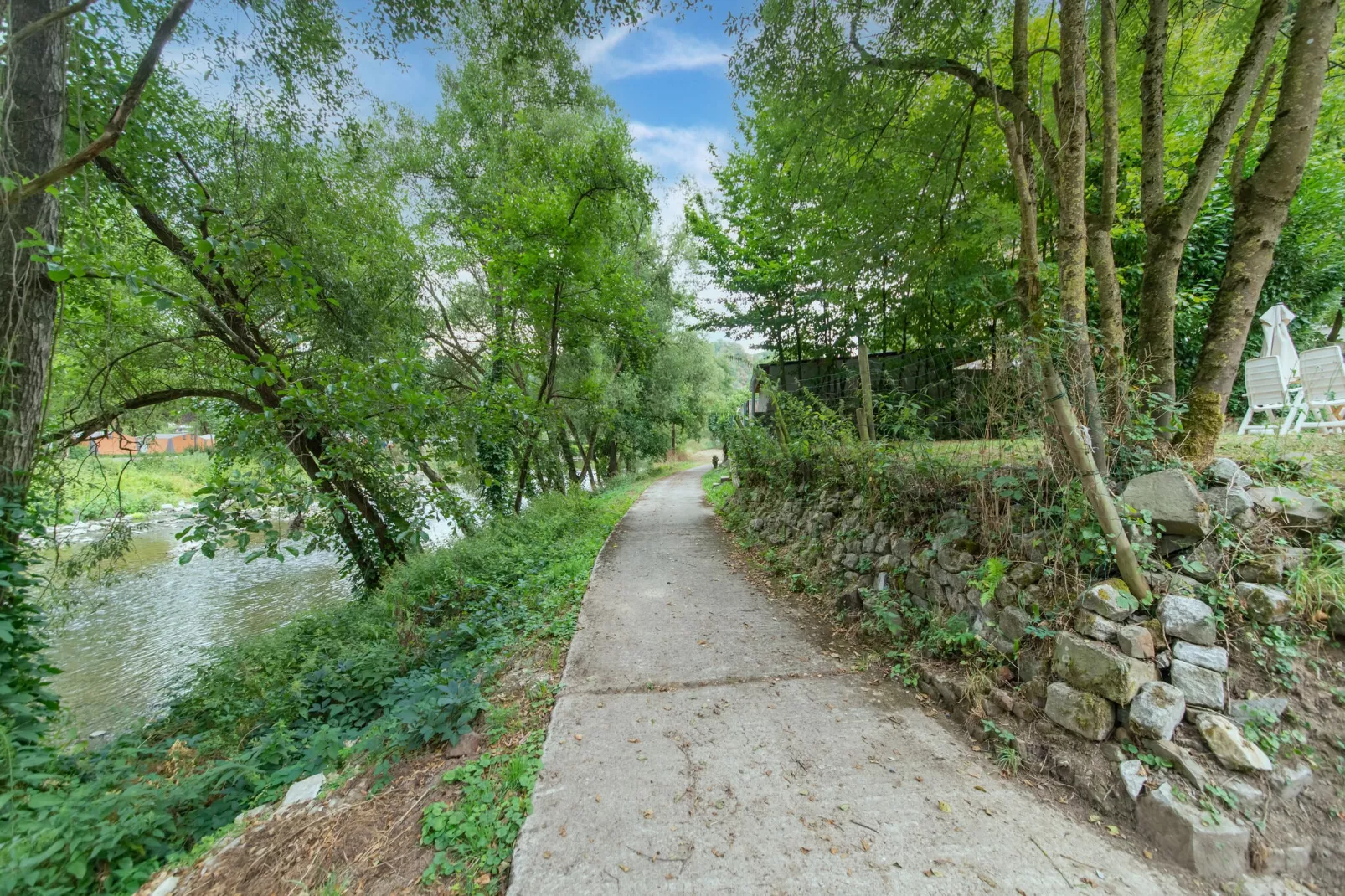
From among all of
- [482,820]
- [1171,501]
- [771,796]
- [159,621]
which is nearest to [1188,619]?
[1171,501]

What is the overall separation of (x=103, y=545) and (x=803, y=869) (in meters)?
7.49

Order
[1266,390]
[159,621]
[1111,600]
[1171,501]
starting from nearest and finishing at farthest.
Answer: [1111,600] → [1171,501] → [1266,390] → [159,621]

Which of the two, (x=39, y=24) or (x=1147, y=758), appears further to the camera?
(x=39, y=24)

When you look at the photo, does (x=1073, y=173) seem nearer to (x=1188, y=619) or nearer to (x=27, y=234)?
(x=1188, y=619)

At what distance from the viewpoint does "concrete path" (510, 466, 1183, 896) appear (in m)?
1.81

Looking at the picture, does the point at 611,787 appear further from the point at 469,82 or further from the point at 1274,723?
the point at 469,82

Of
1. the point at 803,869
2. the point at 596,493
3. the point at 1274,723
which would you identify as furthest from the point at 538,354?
the point at 1274,723

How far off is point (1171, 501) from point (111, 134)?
21.2ft

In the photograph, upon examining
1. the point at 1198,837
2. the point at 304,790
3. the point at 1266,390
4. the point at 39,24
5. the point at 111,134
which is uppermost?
the point at 39,24

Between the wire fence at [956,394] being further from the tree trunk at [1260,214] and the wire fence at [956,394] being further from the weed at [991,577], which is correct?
the tree trunk at [1260,214]

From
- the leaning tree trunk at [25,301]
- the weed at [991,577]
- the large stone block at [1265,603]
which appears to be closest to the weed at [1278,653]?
the large stone block at [1265,603]

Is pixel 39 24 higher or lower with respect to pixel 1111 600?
higher

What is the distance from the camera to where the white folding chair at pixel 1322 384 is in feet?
12.1

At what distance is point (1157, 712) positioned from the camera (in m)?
2.04
